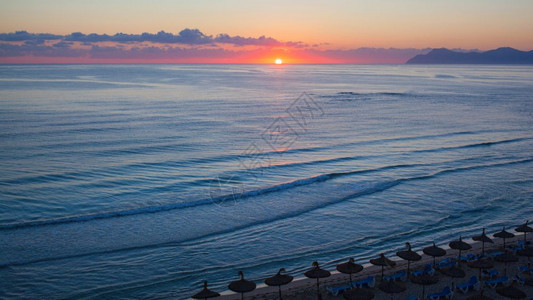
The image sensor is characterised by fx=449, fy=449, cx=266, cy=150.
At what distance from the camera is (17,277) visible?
1945 cm

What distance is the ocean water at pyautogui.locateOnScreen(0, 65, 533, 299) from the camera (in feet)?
68.5

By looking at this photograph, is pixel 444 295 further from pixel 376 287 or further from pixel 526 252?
pixel 526 252

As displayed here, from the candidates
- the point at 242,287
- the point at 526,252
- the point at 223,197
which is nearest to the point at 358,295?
the point at 242,287

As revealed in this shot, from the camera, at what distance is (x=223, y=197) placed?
102ft

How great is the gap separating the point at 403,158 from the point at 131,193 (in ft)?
82.5

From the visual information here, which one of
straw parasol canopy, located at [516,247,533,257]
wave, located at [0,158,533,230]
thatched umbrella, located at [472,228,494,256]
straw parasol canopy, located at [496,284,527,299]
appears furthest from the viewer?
wave, located at [0,158,533,230]

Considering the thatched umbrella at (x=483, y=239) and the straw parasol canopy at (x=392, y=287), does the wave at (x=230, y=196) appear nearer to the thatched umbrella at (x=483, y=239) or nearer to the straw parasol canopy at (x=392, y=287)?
the thatched umbrella at (x=483, y=239)

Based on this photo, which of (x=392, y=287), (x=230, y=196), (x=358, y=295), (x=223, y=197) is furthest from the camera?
(x=230, y=196)

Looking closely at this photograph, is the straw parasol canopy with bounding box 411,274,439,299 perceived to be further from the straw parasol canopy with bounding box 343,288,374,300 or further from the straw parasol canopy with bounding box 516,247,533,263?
the straw parasol canopy with bounding box 516,247,533,263

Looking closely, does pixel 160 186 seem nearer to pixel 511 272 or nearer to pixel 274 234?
pixel 274 234

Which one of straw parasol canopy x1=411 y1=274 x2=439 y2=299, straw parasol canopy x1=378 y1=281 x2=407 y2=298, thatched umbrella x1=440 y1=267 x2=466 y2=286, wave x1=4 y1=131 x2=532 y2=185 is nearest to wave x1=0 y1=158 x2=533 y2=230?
wave x1=4 y1=131 x2=532 y2=185

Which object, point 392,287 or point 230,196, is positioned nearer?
point 392,287

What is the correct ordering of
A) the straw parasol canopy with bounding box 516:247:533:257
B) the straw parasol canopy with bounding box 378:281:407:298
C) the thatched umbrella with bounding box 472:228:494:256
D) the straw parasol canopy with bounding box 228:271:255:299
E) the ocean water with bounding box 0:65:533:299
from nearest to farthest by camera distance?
the straw parasol canopy with bounding box 228:271:255:299, the straw parasol canopy with bounding box 378:281:407:298, the straw parasol canopy with bounding box 516:247:533:257, the thatched umbrella with bounding box 472:228:494:256, the ocean water with bounding box 0:65:533:299

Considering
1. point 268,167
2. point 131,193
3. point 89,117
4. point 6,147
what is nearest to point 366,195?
point 268,167
